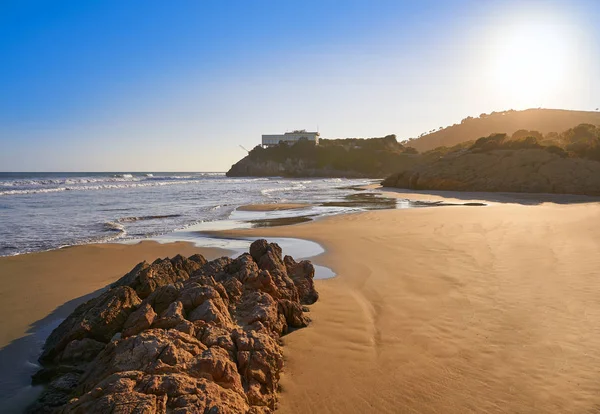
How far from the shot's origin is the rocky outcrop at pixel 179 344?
2.74 metres

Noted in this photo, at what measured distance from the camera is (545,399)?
3473 mm

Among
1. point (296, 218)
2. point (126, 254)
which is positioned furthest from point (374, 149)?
point (126, 254)

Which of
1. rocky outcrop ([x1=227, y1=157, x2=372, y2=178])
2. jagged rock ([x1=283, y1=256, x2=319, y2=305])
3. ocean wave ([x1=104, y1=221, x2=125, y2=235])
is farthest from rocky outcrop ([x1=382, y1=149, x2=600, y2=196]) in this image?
rocky outcrop ([x1=227, y1=157, x2=372, y2=178])

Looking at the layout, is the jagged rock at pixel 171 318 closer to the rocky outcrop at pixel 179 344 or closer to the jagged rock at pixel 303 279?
the rocky outcrop at pixel 179 344

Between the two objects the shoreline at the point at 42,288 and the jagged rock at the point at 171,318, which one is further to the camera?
the shoreline at the point at 42,288

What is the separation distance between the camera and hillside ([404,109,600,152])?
359 ft

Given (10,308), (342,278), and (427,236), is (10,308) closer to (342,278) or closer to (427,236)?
(342,278)

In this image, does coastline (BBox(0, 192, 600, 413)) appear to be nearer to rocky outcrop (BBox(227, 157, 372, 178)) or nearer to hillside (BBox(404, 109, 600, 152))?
rocky outcrop (BBox(227, 157, 372, 178))

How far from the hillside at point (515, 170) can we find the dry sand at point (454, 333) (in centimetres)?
1968

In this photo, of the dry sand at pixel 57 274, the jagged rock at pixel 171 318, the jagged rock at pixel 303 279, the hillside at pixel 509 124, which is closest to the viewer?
the jagged rock at pixel 171 318

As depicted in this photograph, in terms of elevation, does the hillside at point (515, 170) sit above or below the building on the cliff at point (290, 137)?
below

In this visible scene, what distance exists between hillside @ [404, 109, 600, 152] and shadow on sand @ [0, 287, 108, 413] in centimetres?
12041

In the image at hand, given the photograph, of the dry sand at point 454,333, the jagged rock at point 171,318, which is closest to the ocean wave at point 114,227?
the dry sand at point 454,333

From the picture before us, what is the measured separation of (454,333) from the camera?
4836 millimetres
